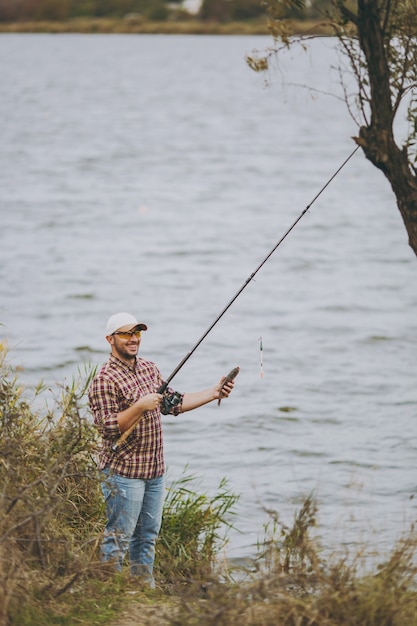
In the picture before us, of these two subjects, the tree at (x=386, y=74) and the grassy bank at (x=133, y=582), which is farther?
the tree at (x=386, y=74)

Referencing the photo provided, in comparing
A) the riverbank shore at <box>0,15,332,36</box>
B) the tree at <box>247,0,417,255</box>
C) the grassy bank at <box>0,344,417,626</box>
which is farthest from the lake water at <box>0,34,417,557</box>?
the riverbank shore at <box>0,15,332,36</box>

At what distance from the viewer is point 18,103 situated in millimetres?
82375

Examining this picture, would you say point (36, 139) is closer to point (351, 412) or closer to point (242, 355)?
point (242, 355)

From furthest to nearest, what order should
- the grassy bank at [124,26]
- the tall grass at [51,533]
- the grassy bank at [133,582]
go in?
the grassy bank at [124,26]
the tall grass at [51,533]
the grassy bank at [133,582]

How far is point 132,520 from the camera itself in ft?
23.6

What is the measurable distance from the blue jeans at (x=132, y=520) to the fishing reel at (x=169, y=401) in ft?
1.43

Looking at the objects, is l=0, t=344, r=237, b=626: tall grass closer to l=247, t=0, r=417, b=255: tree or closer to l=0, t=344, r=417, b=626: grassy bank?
l=0, t=344, r=417, b=626: grassy bank

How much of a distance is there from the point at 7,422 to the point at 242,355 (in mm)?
14594

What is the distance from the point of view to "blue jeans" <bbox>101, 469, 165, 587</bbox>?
698 centimetres

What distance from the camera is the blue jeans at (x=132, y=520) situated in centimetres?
698

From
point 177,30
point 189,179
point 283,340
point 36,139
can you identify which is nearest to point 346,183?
point 189,179

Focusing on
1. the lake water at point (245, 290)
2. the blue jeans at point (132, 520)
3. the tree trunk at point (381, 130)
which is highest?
the tree trunk at point (381, 130)

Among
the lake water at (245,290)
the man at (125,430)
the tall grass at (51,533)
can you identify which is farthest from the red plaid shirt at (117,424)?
the lake water at (245,290)

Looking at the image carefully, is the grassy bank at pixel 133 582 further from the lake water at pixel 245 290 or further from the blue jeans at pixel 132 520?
the lake water at pixel 245 290
